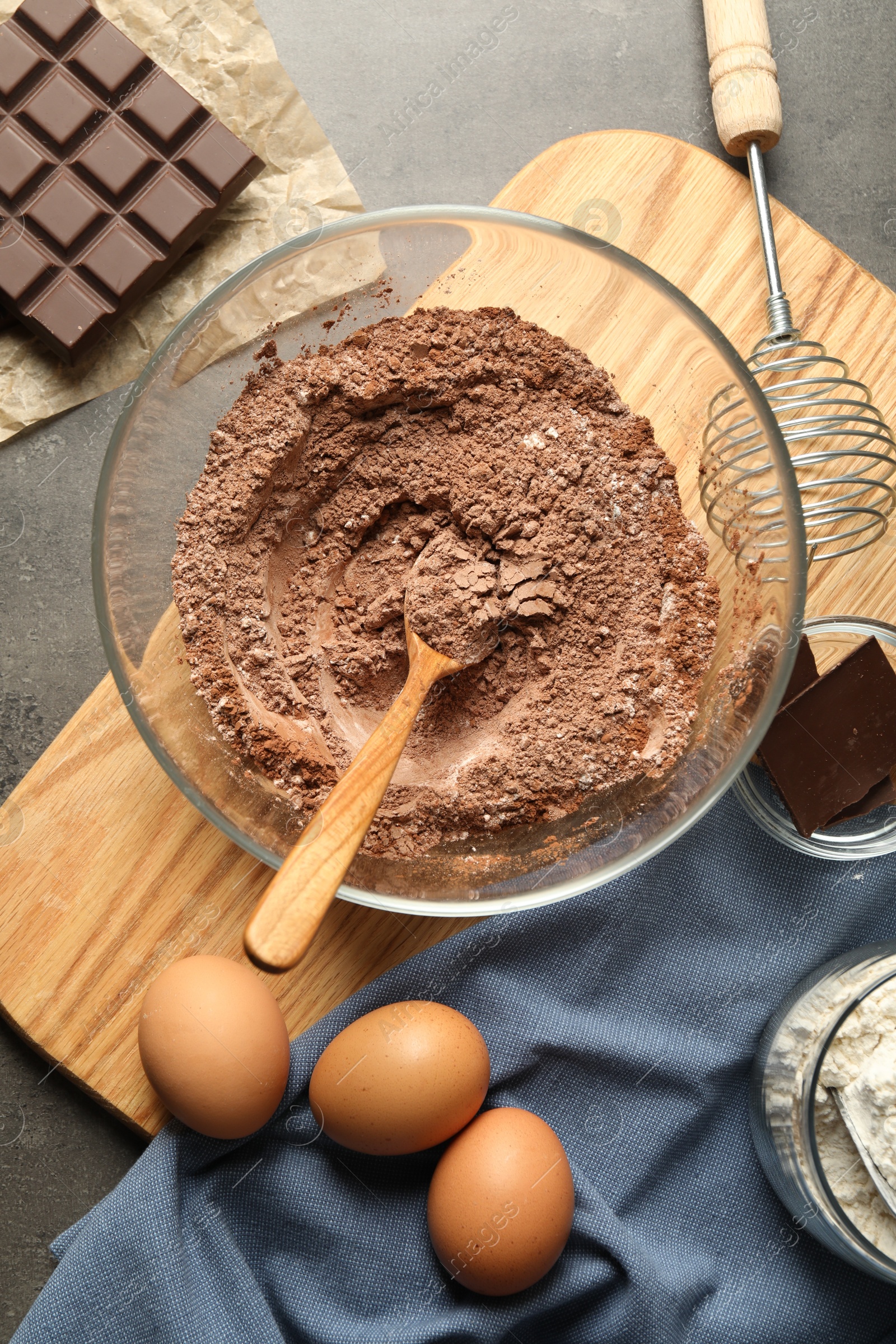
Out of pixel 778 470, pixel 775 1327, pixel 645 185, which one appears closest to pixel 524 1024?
pixel 775 1327

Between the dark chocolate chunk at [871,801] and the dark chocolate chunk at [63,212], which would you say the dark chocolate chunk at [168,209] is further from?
the dark chocolate chunk at [871,801]

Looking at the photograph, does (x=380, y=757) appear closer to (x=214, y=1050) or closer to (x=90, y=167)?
(x=214, y=1050)

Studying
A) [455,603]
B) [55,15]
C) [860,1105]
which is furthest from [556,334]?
[860,1105]

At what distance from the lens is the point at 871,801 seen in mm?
1424

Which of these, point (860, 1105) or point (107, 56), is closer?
point (860, 1105)

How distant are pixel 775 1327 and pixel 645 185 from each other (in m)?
1.92

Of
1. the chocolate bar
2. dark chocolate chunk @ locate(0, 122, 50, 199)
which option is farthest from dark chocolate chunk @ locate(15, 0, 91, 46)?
dark chocolate chunk @ locate(0, 122, 50, 199)

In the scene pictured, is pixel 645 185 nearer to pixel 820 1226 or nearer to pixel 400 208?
pixel 400 208

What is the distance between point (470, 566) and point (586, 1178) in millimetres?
1012

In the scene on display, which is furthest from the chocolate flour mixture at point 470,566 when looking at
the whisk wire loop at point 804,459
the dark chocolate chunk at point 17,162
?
the dark chocolate chunk at point 17,162

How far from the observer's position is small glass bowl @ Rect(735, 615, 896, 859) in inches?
56.4

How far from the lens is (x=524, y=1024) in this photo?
1407 mm

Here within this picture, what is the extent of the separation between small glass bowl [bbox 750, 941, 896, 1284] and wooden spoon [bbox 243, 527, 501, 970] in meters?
0.78

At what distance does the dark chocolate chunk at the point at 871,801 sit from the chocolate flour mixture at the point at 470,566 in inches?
12.3
